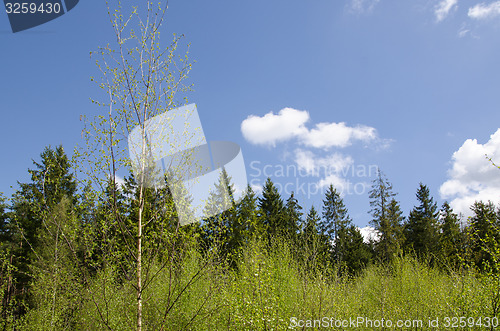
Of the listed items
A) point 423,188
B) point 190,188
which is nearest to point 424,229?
point 423,188

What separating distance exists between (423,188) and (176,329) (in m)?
29.8

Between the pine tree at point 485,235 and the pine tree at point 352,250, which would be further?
the pine tree at point 352,250

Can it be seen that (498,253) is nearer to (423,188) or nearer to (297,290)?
(297,290)

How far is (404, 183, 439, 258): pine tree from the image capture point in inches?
1042

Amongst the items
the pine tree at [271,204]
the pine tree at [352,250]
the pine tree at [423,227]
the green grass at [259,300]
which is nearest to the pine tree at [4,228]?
the green grass at [259,300]

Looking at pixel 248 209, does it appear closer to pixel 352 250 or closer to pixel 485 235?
pixel 352 250

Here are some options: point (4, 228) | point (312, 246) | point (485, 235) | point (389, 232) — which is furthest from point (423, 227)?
point (4, 228)

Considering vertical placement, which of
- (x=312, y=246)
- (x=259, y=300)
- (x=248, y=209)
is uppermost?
(x=248, y=209)

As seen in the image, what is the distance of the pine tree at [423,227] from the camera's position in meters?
26.5

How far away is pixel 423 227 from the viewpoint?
28.0 metres

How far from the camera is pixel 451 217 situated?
1078 inches

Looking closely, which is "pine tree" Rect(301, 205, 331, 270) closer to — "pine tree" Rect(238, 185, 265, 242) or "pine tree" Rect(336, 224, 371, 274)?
"pine tree" Rect(238, 185, 265, 242)

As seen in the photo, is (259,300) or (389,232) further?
(389,232)

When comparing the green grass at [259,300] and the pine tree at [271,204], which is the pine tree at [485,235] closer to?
the green grass at [259,300]
